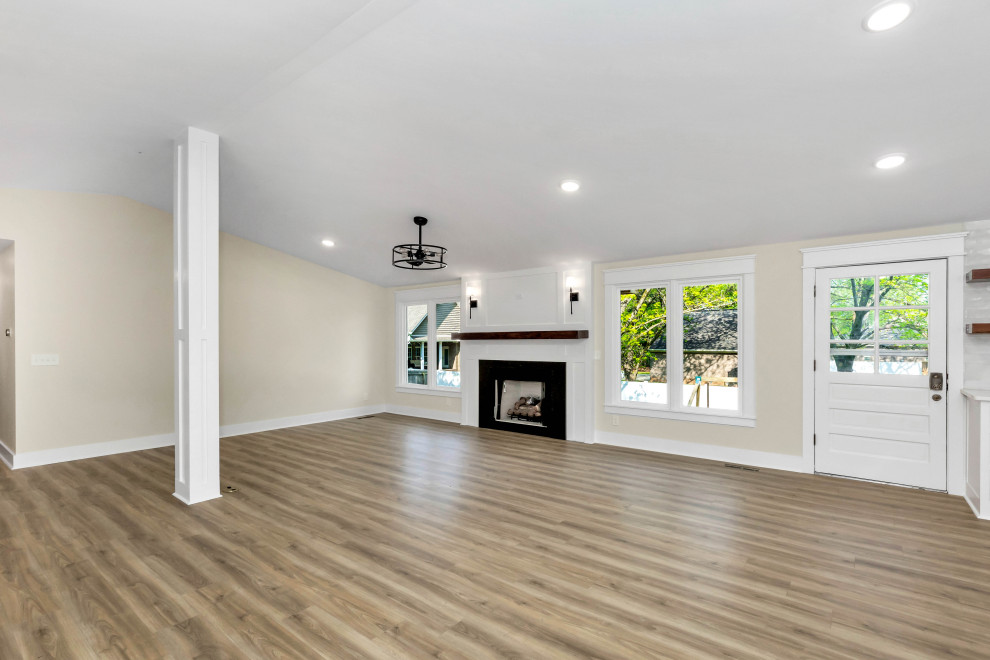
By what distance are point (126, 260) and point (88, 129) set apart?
2.19 m

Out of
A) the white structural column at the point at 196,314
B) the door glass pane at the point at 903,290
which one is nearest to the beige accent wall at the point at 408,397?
the white structural column at the point at 196,314

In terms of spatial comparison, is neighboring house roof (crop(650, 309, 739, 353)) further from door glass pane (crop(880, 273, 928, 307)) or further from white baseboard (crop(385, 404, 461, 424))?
white baseboard (crop(385, 404, 461, 424))

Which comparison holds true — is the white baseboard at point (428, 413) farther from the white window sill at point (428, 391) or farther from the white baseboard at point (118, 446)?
the white baseboard at point (118, 446)

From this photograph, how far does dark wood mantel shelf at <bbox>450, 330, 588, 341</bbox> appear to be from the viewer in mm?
6152

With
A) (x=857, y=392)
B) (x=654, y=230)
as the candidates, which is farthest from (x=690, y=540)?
(x=654, y=230)

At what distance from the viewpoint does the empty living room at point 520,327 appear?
2381 mm

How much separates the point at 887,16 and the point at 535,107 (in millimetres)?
1781

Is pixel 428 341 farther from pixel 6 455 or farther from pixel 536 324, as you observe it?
pixel 6 455

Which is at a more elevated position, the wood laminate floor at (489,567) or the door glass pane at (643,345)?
the door glass pane at (643,345)

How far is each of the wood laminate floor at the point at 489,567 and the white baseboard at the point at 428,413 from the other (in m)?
2.88

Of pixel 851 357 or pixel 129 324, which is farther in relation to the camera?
pixel 129 324

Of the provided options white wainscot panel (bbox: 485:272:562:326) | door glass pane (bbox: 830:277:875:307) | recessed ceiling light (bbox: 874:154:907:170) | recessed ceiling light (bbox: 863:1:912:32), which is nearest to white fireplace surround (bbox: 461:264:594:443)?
white wainscot panel (bbox: 485:272:562:326)

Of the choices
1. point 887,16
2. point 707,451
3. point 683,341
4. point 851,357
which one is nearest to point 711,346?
point 683,341

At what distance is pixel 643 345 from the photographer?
5.92 meters
